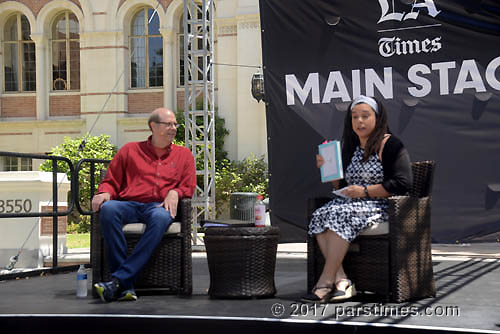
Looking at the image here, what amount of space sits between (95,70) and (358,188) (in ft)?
51.8

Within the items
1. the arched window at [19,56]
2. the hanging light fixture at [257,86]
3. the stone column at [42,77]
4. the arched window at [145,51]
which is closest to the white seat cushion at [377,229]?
the hanging light fixture at [257,86]

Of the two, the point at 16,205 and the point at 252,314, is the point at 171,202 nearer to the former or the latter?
the point at 252,314

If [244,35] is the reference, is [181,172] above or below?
below

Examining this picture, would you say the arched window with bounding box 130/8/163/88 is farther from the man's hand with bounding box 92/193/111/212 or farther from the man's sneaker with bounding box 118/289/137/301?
the man's sneaker with bounding box 118/289/137/301

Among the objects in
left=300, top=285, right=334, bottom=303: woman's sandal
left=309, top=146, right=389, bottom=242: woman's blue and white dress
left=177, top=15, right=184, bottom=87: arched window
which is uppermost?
left=177, top=15, right=184, bottom=87: arched window

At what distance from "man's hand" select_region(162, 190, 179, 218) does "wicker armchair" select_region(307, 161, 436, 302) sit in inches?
36.6

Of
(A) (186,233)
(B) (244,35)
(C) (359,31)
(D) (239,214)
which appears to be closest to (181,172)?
(A) (186,233)

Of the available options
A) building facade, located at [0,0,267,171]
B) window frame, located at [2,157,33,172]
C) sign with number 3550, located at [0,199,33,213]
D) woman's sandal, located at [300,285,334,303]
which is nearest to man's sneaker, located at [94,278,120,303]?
woman's sandal, located at [300,285,334,303]

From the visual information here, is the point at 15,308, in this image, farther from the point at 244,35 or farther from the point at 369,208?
the point at 244,35

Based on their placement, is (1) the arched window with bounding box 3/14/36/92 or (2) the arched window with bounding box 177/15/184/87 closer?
(2) the arched window with bounding box 177/15/184/87

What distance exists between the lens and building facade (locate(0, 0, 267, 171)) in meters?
18.7

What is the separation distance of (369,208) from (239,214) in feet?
36.5

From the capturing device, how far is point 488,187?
6.43m

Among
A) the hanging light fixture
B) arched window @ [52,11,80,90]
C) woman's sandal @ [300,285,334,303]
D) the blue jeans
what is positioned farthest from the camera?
arched window @ [52,11,80,90]
